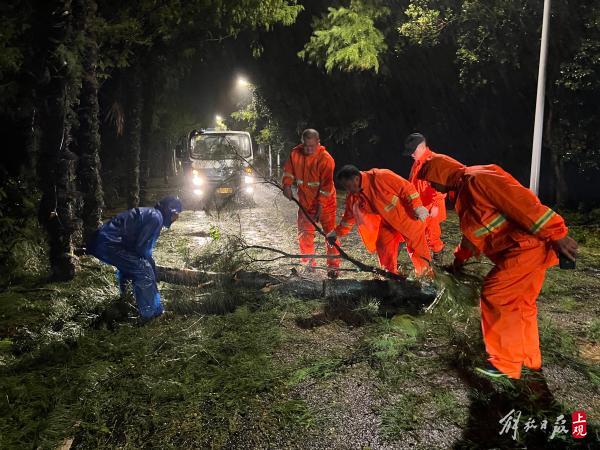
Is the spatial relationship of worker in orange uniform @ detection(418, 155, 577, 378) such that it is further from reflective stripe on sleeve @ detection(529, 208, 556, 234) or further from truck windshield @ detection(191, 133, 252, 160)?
truck windshield @ detection(191, 133, 252, 160)

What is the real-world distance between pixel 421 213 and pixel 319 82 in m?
14.7

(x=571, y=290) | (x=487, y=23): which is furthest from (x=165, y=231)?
(x=487, y=23)

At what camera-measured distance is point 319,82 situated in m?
18.0

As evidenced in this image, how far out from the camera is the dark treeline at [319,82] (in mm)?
5586

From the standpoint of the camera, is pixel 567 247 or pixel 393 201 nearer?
pixel 567 247

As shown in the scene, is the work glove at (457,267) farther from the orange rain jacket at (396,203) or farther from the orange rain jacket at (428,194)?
the orange rain jacket at (428,194)

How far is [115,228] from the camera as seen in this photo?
14.3ft

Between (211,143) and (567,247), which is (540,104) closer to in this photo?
(567,247)

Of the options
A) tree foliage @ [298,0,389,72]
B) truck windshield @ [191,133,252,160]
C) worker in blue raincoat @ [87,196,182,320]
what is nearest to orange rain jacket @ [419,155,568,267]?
worker in blue raincoat @ [87,196,182,320]

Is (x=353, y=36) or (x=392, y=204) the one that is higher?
(x=353, y=36)

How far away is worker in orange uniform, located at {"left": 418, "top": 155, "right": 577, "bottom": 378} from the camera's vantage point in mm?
A: 2648

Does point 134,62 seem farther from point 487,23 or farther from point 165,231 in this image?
point 487,23

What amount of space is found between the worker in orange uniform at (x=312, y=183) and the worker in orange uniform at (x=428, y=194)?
103 cm

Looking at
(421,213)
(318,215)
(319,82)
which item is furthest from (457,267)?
(319,82)
